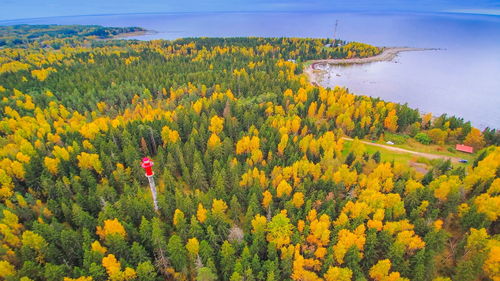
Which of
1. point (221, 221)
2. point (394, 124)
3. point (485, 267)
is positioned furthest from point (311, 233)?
point (394, 124)

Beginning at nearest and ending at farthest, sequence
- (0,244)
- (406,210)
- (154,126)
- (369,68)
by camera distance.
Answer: (0,244) → (406,210) → (154,126) → (369,68)

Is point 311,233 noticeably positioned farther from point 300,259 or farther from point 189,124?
point 189,124

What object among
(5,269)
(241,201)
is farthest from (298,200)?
(5,269)

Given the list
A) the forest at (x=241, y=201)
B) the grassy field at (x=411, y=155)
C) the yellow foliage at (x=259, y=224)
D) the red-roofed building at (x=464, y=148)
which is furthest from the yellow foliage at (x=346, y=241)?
the red-roofed building at (x=464, y=148)

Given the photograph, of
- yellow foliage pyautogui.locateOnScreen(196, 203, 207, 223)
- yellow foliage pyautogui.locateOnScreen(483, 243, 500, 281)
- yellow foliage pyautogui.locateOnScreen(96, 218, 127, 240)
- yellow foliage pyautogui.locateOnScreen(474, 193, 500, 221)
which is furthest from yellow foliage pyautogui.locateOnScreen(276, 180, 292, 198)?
yellow foliage pyautogui.locateOnScreen(474, 193, 500, 221)

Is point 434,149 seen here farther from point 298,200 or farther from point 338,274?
point 338,274

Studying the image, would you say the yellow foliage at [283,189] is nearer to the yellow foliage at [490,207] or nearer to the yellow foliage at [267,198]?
the yellow foliage at [267,198]

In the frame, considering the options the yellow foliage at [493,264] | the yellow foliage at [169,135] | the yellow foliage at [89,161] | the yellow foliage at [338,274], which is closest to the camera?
the yellow foliage at [338,274]

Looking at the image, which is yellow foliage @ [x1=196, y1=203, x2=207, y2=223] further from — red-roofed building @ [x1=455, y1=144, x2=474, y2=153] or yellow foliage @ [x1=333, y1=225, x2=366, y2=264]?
red-roofed building @ [x1=455, y1=144, x2=474, y2=153]
